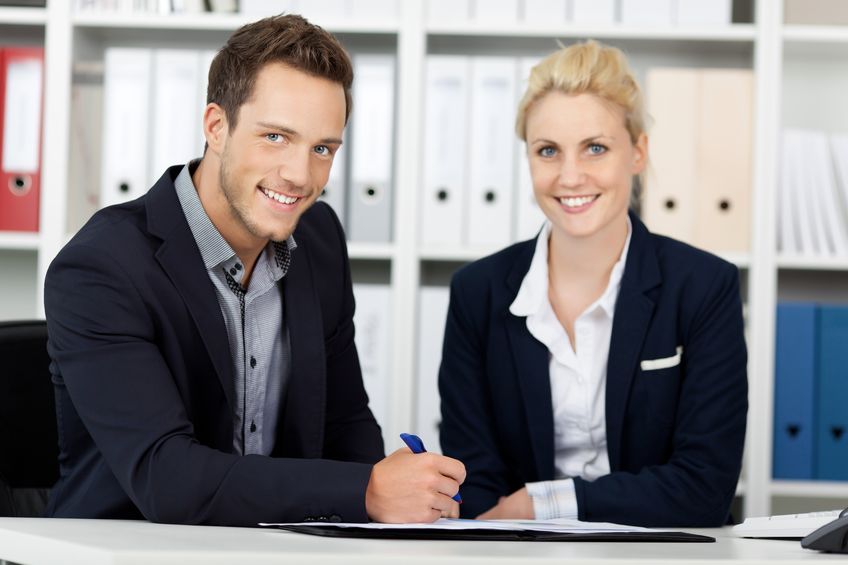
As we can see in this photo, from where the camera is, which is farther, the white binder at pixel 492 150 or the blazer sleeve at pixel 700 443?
the white binder at pixel 492 150

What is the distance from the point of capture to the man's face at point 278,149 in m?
1.40

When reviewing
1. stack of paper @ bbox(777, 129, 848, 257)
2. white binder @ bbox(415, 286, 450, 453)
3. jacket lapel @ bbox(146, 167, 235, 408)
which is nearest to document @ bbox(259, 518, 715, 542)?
jacket lapel @ bbox(146, 167, 235, 408)

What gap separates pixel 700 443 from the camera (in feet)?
5.44

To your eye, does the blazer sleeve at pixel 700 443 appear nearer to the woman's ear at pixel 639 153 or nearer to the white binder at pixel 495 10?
the woman's ear at pixel 639 153

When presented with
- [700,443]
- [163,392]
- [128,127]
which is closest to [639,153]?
[700,443]

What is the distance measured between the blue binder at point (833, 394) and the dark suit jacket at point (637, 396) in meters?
0.67

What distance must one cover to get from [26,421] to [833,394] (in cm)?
171

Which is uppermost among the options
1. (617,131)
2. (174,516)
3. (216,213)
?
(617,131)

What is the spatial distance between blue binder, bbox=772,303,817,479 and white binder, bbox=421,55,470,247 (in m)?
0.76

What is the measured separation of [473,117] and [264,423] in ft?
3.58

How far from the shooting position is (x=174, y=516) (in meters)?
1.11

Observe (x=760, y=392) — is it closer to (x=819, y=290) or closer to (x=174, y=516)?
(x=819, y=290)

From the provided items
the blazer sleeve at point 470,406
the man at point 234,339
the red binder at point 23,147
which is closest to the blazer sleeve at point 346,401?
the man at point 234,339

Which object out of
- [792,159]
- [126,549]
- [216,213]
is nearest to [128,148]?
[216,213]
